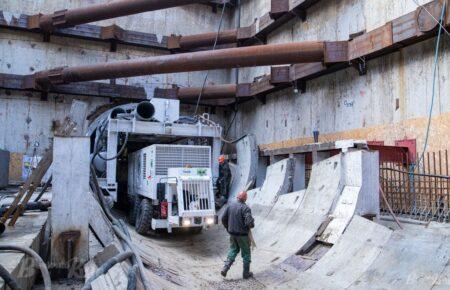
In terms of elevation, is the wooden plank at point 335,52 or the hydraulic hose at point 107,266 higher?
the wooden plank at point 335,52

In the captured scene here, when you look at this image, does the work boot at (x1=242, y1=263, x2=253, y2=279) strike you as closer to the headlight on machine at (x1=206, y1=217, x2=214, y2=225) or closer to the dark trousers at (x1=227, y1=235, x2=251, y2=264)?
the dark trousers at (x1=227, y1=235, x2=251, y2=264)

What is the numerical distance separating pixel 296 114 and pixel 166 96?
6.18 meters

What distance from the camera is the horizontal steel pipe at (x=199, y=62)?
11.6 meters

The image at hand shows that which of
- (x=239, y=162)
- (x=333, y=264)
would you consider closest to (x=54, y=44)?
(x=239, y=162)

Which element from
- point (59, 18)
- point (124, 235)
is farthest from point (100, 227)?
point (59, 18)

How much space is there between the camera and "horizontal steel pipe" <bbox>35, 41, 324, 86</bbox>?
38.0 feet

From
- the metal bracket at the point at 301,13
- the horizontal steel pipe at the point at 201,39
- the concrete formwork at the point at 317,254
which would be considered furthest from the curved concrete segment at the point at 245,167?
the horizontal steel pipe at the point at 201,39

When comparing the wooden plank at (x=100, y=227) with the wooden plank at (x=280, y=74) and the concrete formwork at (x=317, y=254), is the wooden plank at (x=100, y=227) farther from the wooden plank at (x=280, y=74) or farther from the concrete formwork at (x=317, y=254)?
the wooden plank at (x=280, y=74)

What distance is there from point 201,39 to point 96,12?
4464 mm

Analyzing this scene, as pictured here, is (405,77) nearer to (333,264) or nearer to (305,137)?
(305,137)

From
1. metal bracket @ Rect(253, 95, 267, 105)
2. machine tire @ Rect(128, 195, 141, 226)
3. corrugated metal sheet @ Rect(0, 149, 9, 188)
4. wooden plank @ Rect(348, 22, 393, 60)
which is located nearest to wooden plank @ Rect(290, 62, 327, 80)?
wooden plank @ Rect(348, 22, 393, 60)

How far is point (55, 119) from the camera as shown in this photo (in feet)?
58.0

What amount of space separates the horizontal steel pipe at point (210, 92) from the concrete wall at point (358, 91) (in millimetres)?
1402

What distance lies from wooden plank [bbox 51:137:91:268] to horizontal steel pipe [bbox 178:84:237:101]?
11.7 meters
